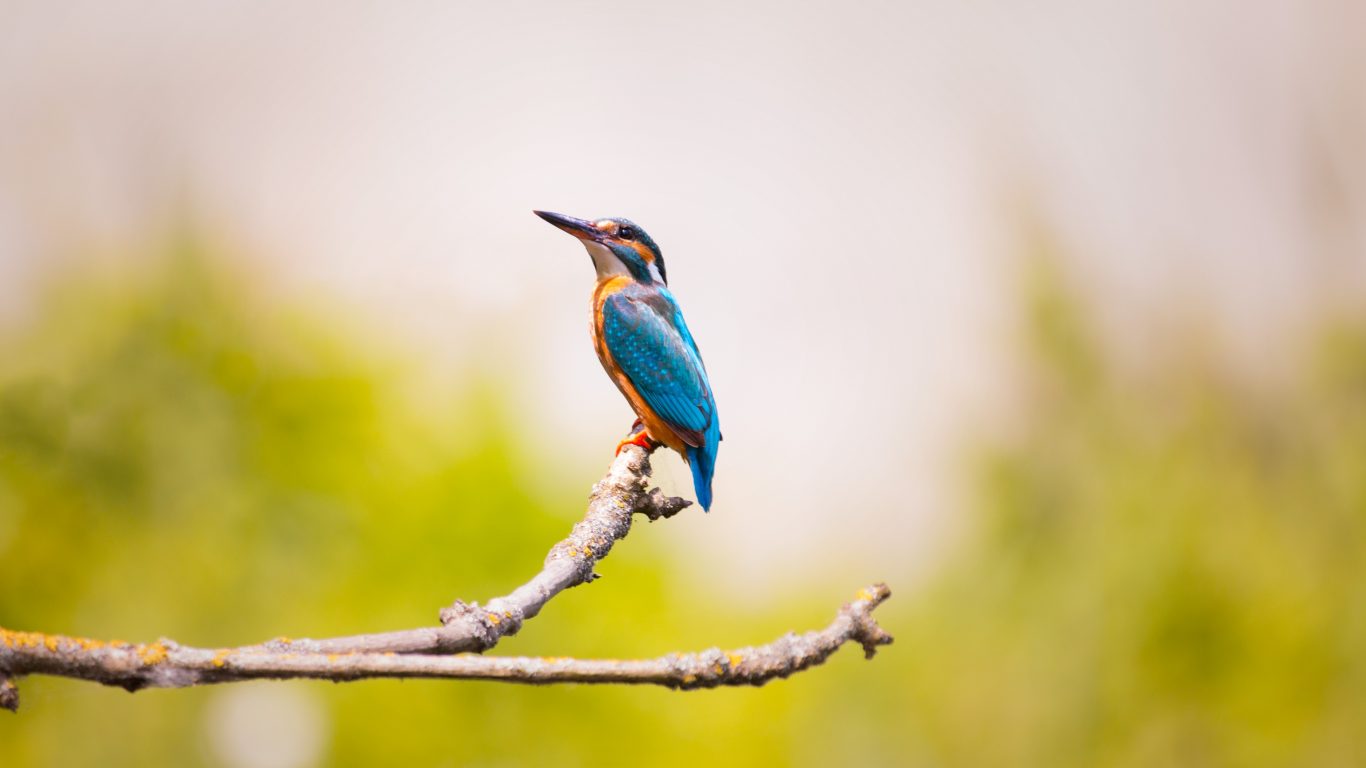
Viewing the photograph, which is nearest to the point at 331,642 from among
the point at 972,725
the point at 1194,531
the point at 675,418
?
the point at 675,418

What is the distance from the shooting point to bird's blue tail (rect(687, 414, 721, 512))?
145cm

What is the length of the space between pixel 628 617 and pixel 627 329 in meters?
2.30

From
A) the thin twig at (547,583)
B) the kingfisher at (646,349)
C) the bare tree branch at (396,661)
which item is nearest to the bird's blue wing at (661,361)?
the kingfisher at (646,349)

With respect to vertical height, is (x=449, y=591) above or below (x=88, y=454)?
below

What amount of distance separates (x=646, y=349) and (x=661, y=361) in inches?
1.1

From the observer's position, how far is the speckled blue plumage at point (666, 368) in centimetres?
143

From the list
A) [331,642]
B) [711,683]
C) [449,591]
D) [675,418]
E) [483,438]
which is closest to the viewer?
[331,642]

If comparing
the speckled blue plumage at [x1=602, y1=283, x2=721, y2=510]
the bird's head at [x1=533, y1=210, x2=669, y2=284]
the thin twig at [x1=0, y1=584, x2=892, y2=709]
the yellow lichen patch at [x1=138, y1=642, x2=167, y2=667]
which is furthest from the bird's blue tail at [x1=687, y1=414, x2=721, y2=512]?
the yellow lichen patch at [x1=138, y1=642, x2=167, y2=667]

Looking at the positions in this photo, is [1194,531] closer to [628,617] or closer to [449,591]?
[628,617]

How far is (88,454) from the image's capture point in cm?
319

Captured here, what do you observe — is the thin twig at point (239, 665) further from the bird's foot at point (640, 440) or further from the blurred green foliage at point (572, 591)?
the blurred green foliage at point (572, 591)

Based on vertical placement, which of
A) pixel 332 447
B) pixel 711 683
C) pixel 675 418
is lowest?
pixel 711 683

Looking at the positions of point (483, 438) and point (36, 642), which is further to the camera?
point (483, 438)

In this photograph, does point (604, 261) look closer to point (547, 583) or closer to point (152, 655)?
point (547, 583)
